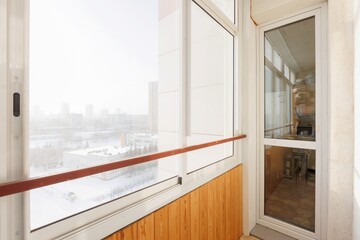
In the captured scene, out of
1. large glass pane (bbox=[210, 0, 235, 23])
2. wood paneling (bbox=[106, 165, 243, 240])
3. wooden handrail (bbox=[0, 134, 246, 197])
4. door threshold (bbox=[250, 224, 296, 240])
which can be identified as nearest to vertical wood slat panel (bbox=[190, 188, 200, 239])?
wood paneling (bbox=[106, 165, 243, 240])

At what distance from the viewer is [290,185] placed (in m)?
2.29

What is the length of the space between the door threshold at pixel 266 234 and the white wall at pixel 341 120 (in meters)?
0.53

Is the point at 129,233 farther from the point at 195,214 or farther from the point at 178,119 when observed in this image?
the point at 178,119

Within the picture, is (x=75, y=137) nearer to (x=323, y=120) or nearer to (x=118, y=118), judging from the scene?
(x=118, y=118)

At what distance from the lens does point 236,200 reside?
208 cm

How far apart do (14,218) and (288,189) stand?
2.61m

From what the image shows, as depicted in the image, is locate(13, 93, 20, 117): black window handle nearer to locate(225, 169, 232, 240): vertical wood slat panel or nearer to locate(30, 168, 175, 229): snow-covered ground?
locate(30, 168, 175, 229): snow-covered ground

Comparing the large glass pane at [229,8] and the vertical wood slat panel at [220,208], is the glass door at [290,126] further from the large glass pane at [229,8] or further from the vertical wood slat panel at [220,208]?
the vertical wood slat panel at [220,208]

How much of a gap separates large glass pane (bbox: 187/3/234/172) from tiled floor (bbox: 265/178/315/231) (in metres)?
0.91

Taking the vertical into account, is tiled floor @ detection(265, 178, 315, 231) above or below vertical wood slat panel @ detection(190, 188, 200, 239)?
below

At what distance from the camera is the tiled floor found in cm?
210

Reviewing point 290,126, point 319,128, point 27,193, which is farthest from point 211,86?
point 27,193

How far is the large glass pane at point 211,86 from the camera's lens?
1.93 meters

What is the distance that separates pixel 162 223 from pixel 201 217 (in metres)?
0.47
